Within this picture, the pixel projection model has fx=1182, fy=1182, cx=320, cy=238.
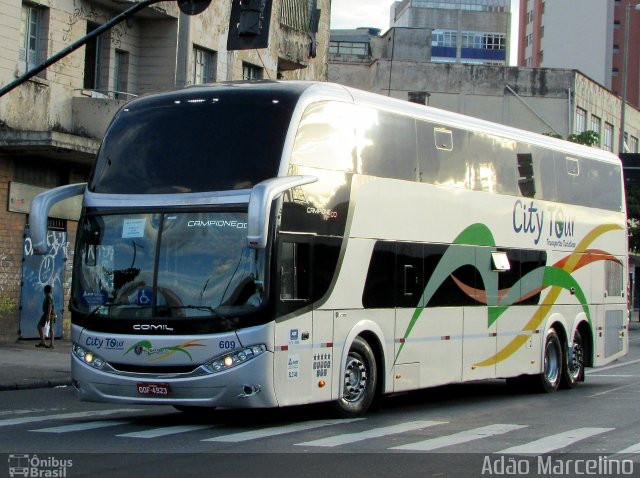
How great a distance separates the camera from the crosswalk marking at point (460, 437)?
1147 cm

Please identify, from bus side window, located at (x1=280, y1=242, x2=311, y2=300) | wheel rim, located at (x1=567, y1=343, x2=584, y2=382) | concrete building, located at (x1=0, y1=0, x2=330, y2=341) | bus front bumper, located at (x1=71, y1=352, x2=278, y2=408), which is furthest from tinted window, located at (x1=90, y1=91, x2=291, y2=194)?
concrete building, located at (x1=0, y1=0, x2=330, y2=341)

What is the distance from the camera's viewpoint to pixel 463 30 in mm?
136750

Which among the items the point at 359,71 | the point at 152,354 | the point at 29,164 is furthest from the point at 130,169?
the point at 359,71

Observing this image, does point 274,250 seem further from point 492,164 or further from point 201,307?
point 492,164

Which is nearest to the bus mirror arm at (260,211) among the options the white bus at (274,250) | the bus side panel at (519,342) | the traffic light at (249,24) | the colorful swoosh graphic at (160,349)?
the white bus at (274,250)

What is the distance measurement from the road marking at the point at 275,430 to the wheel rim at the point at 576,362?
22.3 ft

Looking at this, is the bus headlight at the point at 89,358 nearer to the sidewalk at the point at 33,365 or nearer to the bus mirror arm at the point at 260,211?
the bus mirror arm at the point at 260,211

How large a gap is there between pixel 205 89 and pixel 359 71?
46.9 m

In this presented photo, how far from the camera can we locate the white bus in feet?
41.1

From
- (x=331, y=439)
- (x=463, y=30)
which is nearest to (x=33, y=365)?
(x=331, y=439)

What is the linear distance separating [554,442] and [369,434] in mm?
1944

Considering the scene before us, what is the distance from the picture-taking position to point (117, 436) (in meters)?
12.1

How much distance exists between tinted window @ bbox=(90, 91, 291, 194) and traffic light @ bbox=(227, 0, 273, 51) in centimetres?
338

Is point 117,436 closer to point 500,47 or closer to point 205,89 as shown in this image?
point 205,89
